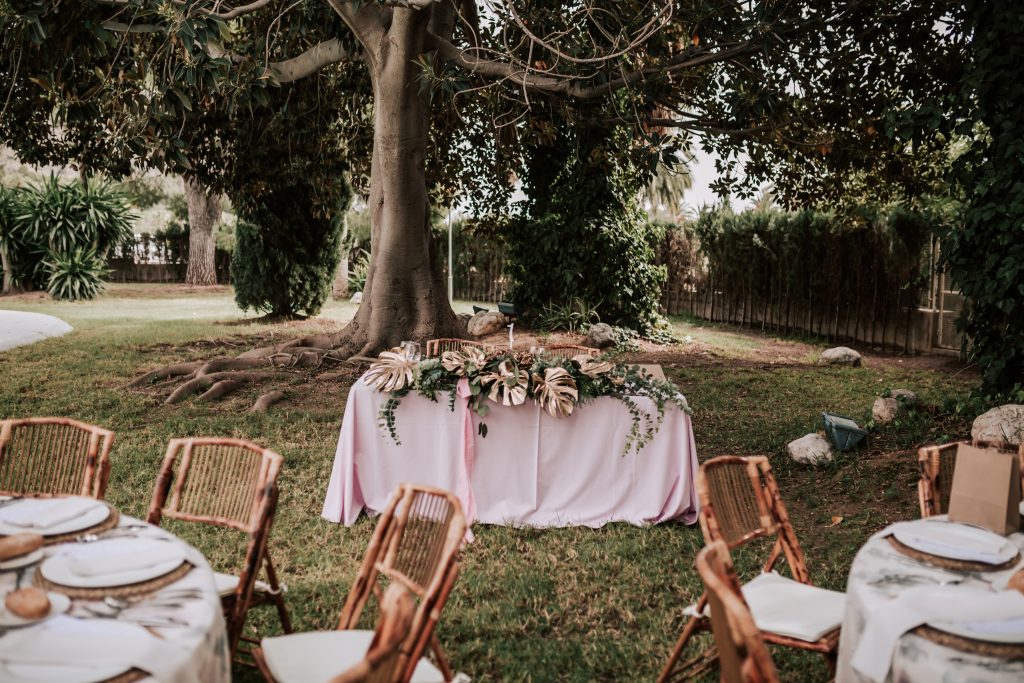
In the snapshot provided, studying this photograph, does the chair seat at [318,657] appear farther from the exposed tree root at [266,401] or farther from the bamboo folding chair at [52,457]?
the exposed tree root at [266,401]

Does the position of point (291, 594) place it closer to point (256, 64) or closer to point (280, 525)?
point (280, 525)

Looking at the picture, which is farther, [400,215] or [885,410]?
[400,215]

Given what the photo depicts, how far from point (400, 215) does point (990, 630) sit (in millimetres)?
8676

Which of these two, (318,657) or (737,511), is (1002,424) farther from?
(318,657)

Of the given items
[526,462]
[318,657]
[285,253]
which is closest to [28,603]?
[318,657]

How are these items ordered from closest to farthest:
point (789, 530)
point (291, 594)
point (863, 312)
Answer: point (789, 530) → point (291, 594) → point (863, 312)

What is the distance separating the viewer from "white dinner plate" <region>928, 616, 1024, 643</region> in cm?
192

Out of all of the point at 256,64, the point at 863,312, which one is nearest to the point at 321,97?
the point at 256,64

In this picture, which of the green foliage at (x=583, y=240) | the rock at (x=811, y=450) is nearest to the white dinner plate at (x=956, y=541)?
the rock at (x=811, y=450)

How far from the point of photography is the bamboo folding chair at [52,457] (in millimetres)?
3287

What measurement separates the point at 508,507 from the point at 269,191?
1034 cm

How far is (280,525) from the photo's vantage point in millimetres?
5074

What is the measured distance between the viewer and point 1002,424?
5.78m

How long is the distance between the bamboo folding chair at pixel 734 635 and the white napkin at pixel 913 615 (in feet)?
0.96
